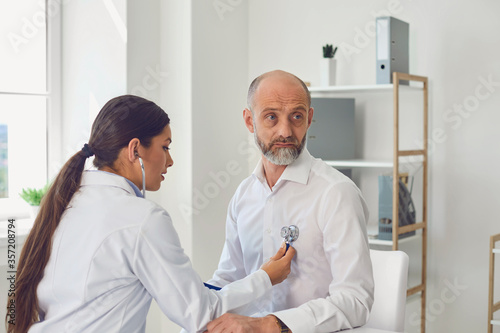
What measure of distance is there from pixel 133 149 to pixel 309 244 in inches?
21.7

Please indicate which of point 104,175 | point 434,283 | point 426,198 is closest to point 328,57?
point 426,198

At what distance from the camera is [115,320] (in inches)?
51.5

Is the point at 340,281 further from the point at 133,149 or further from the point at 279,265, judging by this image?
the point at 133,149

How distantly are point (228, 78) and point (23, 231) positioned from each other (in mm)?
1480

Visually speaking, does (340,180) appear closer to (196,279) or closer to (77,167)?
(196,279)

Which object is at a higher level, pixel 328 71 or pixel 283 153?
pixel 328 71

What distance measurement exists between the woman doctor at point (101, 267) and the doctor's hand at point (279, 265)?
0.16m

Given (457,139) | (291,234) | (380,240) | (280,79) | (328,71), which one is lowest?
(380,240)

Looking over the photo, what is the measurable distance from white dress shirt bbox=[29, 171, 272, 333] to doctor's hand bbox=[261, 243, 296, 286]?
224mm

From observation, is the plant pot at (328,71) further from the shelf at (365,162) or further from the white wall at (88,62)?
the white wall at (88,62)

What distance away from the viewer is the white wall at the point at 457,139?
3.00m

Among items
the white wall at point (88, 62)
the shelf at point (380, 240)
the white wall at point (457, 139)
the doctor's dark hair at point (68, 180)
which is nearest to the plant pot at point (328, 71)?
the white wall at point (457, 139)

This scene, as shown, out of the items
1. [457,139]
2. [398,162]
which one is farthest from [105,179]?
[457,139]

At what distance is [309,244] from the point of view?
165 cm
